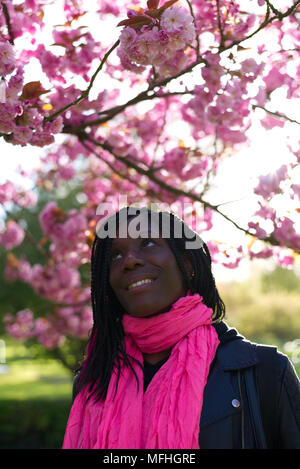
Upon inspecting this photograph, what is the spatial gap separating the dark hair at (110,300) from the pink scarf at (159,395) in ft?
0.19

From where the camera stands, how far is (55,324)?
668 centimetres

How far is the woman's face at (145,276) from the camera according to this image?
2.08 metres

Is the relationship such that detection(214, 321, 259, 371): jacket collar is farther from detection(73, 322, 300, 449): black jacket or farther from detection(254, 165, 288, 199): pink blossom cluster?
detection(254, 165, 288, 199): pink blossom cluster

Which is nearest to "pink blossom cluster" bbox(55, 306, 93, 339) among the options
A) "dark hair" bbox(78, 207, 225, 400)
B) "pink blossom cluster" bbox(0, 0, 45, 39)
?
"pink blossom cluster" bbox(0, 0, 45, 39)

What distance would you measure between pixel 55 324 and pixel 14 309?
7.14 metres

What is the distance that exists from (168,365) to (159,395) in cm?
13

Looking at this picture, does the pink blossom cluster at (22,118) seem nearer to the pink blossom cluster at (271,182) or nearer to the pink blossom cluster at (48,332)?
the pink blossom cluster at (271,182)

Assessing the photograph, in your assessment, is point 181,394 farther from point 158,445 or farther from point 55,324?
point 55,324

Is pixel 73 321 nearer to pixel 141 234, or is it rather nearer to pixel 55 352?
pixel 55 352

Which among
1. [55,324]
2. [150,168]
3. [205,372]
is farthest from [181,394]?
[55,324]

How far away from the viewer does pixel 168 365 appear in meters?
1.99

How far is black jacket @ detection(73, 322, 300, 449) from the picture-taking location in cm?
175

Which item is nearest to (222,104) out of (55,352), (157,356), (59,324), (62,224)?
(157,356)

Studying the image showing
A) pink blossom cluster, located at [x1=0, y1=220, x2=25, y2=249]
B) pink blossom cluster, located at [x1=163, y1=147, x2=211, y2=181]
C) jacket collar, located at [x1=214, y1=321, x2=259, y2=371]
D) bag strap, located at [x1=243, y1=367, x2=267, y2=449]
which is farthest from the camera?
pink blossom cluster, located at [x1=0, y1=220, x2=25, y2=249]
